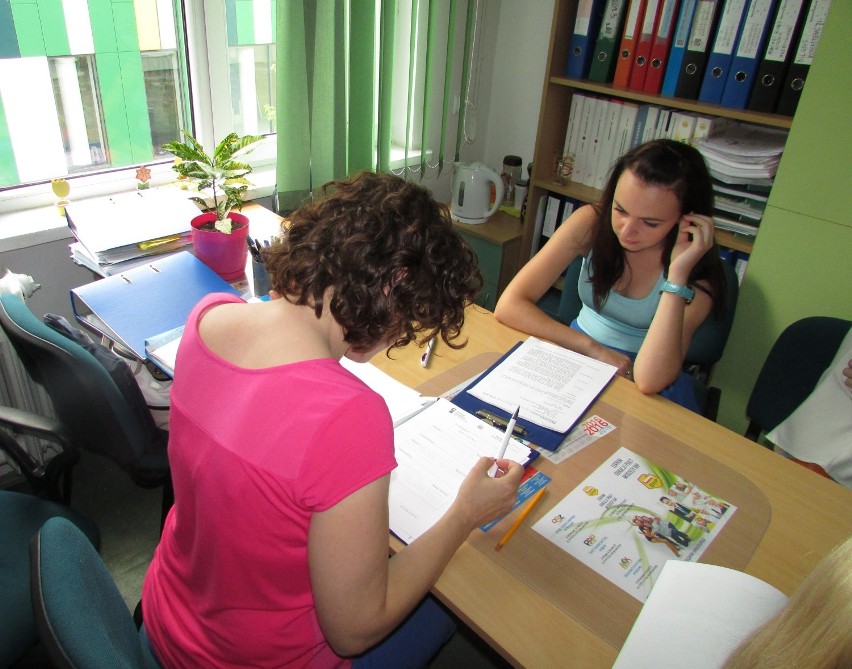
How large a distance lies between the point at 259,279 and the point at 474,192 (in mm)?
1264

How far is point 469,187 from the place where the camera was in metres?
2.62

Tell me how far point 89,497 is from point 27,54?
4.39 ft

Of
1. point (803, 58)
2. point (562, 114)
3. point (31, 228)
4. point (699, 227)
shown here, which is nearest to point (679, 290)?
point (699, 227)

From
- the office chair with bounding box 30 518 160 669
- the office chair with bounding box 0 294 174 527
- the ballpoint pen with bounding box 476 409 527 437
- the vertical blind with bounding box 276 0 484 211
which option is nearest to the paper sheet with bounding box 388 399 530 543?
the ballpoint pen with bounding box 476 409 527 437

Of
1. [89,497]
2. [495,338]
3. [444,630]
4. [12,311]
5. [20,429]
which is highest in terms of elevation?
[12,311]

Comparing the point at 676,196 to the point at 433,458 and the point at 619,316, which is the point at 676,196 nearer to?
the point at 619,316

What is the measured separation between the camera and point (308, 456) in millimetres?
734

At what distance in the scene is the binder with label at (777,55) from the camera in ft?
5.97

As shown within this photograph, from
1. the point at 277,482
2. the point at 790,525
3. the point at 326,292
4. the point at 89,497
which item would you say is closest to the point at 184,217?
the point at 89,497

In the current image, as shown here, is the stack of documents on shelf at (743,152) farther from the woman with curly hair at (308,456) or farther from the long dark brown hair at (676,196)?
the woman with curly hair at (308,456)

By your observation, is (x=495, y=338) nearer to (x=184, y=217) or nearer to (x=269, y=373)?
(x=269, y=373)

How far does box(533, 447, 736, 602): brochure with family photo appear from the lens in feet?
3.17

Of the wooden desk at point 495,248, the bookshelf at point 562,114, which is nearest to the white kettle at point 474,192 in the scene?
the wooden desk at point 495,248

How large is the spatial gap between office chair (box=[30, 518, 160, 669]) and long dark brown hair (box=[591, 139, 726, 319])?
1.41 meters
